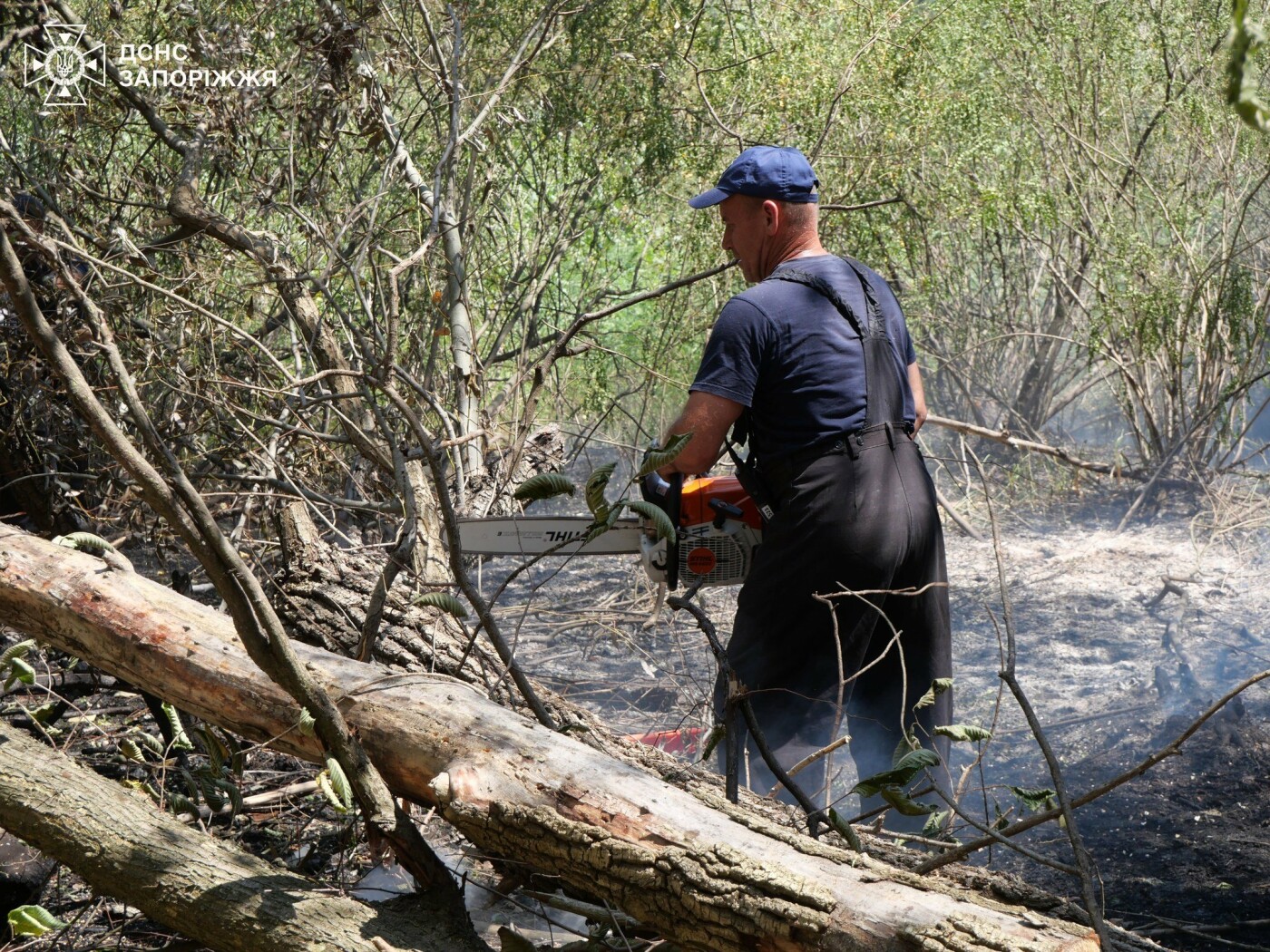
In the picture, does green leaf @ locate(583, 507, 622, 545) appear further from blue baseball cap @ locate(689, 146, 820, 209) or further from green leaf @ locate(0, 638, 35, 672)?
green leaf @ locate(0, 638, 35, 672)

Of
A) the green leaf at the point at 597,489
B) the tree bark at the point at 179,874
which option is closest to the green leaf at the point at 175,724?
the tree bark at the point at 179,874

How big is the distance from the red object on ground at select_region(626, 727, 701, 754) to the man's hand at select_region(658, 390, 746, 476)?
1.05 meters

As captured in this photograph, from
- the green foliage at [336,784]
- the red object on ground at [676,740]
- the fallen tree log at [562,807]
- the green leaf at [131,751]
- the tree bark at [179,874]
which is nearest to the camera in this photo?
the fallen tree log at [562,807]

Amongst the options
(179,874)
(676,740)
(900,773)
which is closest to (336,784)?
(179,874)

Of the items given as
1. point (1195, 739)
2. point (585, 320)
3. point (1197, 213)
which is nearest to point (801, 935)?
point (585, 320)

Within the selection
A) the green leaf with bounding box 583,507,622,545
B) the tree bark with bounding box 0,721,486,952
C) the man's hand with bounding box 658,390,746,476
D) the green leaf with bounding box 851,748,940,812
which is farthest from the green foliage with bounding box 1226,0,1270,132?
the man's hand with bounding box 658,390,746,476

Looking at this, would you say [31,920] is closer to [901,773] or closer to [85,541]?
[85,541]

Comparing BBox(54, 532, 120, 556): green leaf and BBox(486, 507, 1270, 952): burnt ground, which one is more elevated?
BBox(54, 532, 120, 556): green leaf

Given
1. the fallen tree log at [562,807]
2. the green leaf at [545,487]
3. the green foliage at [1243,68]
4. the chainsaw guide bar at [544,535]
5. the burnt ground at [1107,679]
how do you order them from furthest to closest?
1. the chainsaw guide bar at [544,535]
2. the burnt ground at [1107,679]
3. the green leaf at [545,487]
4. the fallen tree log at [562,807]
5. the green foliage at [1243,68]

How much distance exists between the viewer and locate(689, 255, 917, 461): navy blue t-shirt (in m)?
2.72

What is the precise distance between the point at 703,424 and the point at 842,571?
554 mm

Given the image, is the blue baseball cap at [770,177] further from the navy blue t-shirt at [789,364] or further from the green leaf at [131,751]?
the green leaf at [131,751]

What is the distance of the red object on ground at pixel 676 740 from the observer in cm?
340

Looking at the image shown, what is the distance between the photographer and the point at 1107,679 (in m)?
4.42
